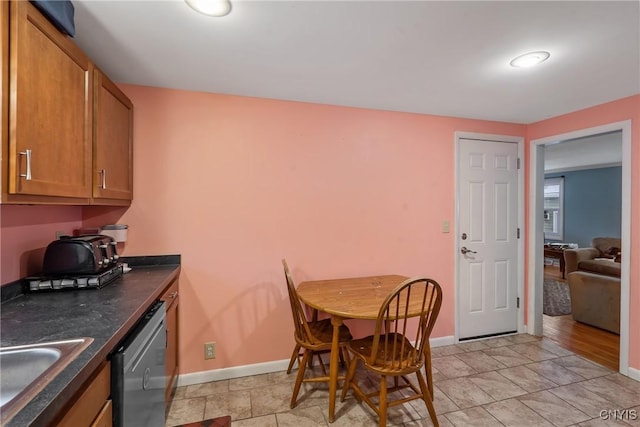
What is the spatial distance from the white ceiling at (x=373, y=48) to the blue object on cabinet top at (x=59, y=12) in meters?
0.08

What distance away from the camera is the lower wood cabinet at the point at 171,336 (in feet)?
6.15

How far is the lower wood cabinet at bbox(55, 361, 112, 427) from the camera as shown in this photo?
0.85 meters

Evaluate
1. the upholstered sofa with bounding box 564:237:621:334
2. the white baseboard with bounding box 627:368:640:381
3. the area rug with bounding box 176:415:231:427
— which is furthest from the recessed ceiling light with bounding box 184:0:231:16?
the upholstered sofa with bounding box 564:237:621:334

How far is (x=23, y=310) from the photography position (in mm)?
1309

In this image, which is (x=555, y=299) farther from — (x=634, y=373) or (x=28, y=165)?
(x=28, y=165)

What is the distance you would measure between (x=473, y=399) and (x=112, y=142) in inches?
116

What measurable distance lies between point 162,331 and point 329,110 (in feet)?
6.74

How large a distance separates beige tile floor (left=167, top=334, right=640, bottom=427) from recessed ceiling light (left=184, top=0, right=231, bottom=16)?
7.51ft

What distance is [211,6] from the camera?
133 cm

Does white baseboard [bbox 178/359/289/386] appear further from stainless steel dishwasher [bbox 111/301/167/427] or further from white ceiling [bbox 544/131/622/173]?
white ceiling [bbox 544/131/622/173]

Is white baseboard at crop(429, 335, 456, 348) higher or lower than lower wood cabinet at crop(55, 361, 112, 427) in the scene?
lower

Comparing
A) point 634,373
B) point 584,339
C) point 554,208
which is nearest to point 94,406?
point 634,373

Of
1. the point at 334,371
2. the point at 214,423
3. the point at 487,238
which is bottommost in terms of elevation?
the point at 214,423

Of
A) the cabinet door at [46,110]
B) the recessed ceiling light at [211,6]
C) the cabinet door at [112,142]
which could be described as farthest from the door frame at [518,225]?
the cabinet door at [46,110]
